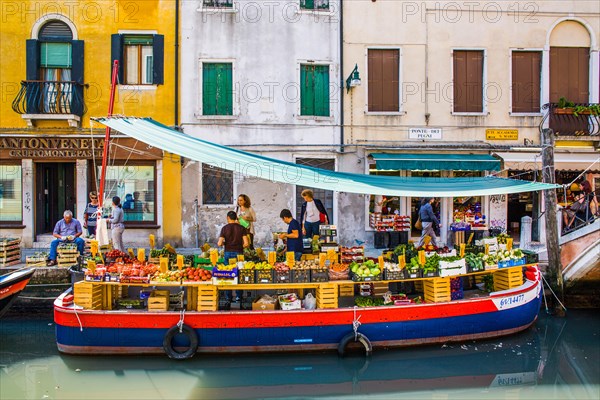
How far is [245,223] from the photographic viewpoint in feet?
34.8

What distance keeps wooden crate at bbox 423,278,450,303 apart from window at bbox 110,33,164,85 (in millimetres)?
9708

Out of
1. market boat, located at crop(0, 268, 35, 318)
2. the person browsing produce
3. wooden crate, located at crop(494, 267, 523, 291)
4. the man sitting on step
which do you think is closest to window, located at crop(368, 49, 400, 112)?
the person browsing produce

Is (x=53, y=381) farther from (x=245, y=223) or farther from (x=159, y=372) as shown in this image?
(x=245, y=223)

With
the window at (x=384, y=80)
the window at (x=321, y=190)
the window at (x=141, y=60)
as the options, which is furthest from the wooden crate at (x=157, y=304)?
the window at (x=384, y=80)

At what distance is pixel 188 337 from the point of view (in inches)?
310

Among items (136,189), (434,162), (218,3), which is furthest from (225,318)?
(218,3)

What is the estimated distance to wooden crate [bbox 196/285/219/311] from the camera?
7.99 metres

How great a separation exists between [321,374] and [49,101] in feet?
35.3

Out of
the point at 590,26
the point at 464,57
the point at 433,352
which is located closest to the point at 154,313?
the point at 433,352

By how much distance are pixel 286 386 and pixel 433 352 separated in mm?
2542

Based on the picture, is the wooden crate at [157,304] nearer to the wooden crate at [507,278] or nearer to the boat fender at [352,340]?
the boat fender at [352,340]

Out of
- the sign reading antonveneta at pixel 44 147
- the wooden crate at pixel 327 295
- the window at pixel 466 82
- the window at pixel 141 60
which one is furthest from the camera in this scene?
the window at pixel 466 82

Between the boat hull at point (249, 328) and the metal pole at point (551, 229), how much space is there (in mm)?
3967

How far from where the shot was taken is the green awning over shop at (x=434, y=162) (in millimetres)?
14008
